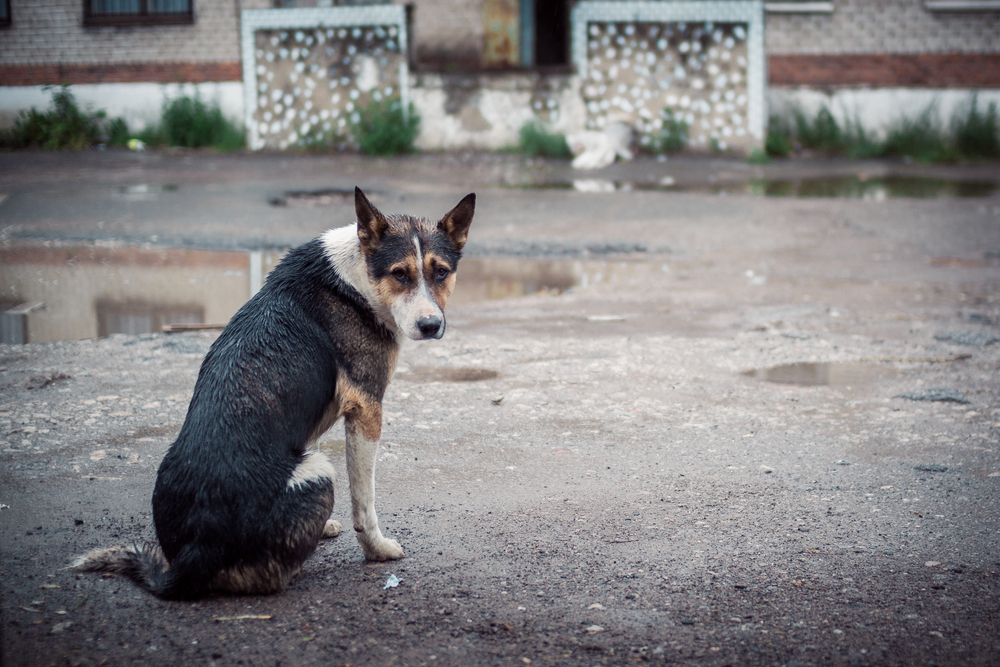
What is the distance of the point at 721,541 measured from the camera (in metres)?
3.50

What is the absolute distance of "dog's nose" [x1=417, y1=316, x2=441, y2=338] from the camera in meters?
3.18

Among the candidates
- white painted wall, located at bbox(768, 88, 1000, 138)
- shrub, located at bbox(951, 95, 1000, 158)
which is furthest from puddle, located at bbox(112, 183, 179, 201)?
shrub, located at bbox(951, 95, 1000, 158)

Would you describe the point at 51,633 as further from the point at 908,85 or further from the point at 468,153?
the point at 908,85

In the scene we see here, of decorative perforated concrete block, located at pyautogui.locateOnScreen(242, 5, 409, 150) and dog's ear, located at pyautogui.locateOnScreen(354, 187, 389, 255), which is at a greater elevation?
decorative perforated concrete block, located at pyautogui.locateOnScreen(242, 5, 409, 150)

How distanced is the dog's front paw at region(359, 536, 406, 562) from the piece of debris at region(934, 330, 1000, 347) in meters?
4.52

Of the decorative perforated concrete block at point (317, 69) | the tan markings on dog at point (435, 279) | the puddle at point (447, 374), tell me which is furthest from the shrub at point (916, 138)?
the tan markings on dog at point (435, 279)

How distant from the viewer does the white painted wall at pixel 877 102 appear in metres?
16.3

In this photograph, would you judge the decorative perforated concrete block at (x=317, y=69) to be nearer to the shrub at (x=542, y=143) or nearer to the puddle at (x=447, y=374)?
the shrub at (x=542, y=143)

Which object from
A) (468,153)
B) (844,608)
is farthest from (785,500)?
(468,153)

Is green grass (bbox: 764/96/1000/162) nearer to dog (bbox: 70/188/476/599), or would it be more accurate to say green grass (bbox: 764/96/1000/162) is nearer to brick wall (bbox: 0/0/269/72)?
brick wall (bbox: 0/0/269/72)

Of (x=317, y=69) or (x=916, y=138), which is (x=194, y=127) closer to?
(x=317, y=69)

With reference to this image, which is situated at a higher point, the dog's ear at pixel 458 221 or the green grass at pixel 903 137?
the green grass at pixel 903 137

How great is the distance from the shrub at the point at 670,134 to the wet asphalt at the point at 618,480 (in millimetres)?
6631

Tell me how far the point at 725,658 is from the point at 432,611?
96cm
